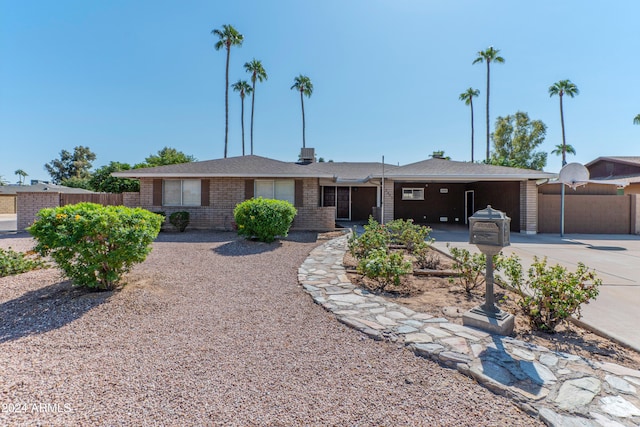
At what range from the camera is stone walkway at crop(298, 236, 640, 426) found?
1.87 metres

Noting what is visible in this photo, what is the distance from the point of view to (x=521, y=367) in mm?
2328

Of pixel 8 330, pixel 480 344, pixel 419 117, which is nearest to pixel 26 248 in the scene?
pixel 8 330

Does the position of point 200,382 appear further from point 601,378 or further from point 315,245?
point 315,245

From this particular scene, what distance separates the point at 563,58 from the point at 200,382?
52.0 feet

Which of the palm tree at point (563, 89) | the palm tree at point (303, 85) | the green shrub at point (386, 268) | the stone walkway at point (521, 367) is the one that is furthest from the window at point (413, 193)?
the palm tree at point (563, 89)

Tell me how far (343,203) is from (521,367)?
1450 cm

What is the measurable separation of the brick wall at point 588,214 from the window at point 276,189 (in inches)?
415

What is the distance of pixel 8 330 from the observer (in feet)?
9.88

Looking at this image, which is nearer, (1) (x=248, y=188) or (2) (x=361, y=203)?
(1) (x=248, y=188)

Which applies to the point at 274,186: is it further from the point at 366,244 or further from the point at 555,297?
the point at 555,297

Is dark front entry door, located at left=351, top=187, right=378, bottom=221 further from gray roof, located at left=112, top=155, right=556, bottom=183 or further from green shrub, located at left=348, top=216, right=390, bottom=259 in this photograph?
green shrub, located at left=348, top=216, right=390, bottom=259

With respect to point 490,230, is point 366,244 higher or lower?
lower

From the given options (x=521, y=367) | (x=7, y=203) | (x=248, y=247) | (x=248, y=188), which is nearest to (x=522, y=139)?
(x=248, y=188)

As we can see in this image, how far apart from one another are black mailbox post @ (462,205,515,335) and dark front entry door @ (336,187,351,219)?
44.6 feet
